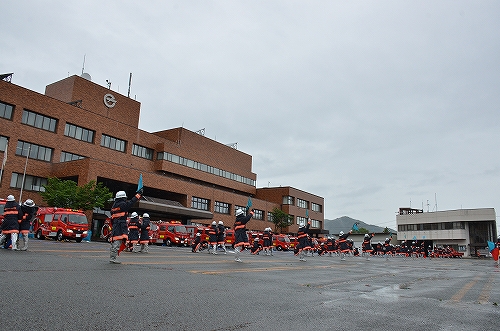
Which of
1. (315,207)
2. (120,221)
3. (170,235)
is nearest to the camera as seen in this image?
(120,221)

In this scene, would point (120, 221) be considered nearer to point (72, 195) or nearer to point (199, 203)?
point (72, 195)

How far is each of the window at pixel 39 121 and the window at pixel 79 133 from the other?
1614 mm

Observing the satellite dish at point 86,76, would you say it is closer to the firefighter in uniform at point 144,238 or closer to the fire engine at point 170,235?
the fire engine at point 170,235

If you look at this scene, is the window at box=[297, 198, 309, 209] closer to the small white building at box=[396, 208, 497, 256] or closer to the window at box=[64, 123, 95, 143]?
the small white building at box=[396, 208, 497, 256]

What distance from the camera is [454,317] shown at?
566 cm

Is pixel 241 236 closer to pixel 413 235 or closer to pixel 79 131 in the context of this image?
pixel 79 131

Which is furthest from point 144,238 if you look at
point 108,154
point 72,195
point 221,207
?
point 221,207

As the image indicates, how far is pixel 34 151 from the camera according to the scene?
137 feet

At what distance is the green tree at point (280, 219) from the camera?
7338cm

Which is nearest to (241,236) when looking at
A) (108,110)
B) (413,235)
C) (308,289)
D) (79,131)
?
(308,289)

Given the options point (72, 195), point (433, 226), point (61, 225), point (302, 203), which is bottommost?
point (61, 225)

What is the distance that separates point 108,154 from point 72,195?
40.7 ft

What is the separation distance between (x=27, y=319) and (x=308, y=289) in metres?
5.31

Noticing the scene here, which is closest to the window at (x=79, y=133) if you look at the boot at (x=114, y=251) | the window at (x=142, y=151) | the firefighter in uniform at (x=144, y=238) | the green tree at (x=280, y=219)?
the window at (x=142, y=151)
